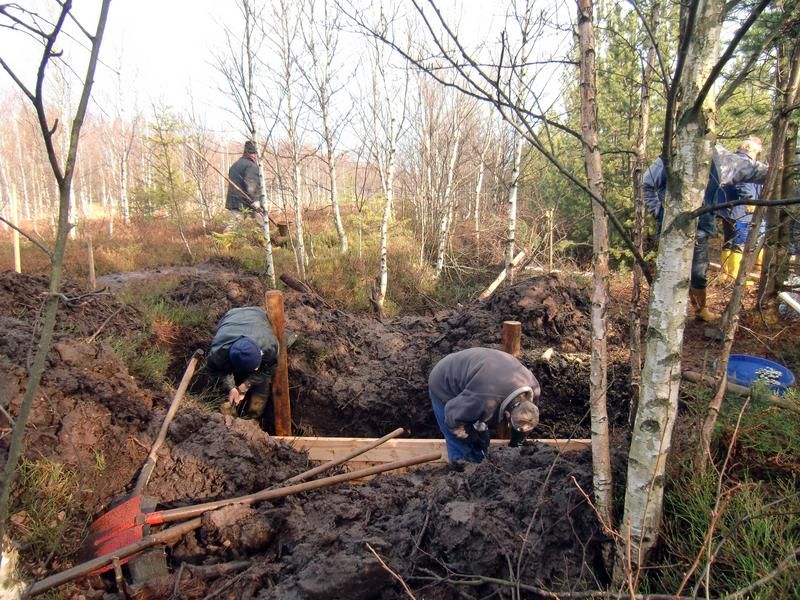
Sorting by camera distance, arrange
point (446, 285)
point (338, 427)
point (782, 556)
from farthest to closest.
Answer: point (446, 285), point (338, 427), point (782, 556)

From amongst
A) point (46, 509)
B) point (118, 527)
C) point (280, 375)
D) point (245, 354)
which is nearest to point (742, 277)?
point (118, 527)

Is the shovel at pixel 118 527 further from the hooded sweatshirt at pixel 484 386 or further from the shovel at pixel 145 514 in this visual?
the hooded sweatshirt at pixel 484 386

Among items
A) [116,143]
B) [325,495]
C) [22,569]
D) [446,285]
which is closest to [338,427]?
[325,495]

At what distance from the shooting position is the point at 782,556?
1846 mm

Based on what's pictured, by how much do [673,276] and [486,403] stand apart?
2.38 meters

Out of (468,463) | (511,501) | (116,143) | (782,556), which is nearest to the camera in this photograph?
(782,556)

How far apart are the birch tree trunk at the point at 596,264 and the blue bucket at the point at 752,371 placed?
6.62ft

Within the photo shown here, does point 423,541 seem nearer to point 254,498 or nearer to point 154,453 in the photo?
point 254,498

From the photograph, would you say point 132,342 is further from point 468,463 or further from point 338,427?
point 468,463

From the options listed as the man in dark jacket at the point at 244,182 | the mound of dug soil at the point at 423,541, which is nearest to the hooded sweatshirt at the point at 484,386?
the mound of dug soil at the point at 423,541

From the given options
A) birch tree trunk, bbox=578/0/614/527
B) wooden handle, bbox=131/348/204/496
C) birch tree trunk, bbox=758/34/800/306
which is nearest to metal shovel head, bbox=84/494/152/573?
wooden handle, bbox=131/348/204/496

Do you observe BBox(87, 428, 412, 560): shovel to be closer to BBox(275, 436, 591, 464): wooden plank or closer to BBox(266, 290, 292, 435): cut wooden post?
BBox(275, 436, 591, 464): wooden plank

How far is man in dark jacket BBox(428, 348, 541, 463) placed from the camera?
12.3 feet

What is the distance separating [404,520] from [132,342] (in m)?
→ 4.02
